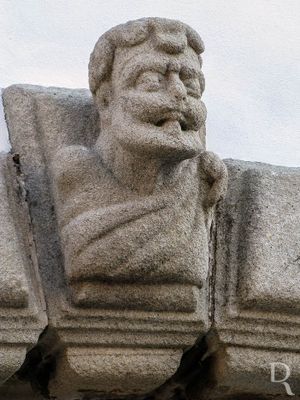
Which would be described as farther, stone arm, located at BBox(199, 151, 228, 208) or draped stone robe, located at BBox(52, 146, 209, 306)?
stone arm, located at BBox(199, 151, 228, 208)

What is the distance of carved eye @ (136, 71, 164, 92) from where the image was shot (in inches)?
73.9

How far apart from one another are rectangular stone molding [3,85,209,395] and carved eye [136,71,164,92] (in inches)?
6.3

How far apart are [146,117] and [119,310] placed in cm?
32

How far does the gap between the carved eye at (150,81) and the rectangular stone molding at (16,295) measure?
293 millimetres

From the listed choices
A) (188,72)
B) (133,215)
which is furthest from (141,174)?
(188,72)

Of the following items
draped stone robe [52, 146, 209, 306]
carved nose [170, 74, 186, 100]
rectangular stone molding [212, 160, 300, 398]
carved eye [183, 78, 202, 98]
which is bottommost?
rectangular stone molding [212, 160, 300, 398]

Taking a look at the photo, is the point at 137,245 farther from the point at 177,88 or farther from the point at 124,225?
the point at 177,88

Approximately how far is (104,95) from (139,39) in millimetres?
115

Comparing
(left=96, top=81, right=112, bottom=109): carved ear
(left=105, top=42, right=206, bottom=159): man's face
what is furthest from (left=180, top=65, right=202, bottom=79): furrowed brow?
(left=96, top=81, right=112, bottom=109): carved ear

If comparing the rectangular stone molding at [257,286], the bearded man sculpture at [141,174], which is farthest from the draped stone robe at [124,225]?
the rectangular stone molding at [257,286]

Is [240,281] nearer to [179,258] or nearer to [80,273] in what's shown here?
[179,258]

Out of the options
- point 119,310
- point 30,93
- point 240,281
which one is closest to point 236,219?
point 240,281

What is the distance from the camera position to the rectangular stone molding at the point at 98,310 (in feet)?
6.21

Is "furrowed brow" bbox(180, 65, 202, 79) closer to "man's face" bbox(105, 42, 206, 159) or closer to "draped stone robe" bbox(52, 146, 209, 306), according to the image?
"man's face" bbox(105, 42, 206, 159)
